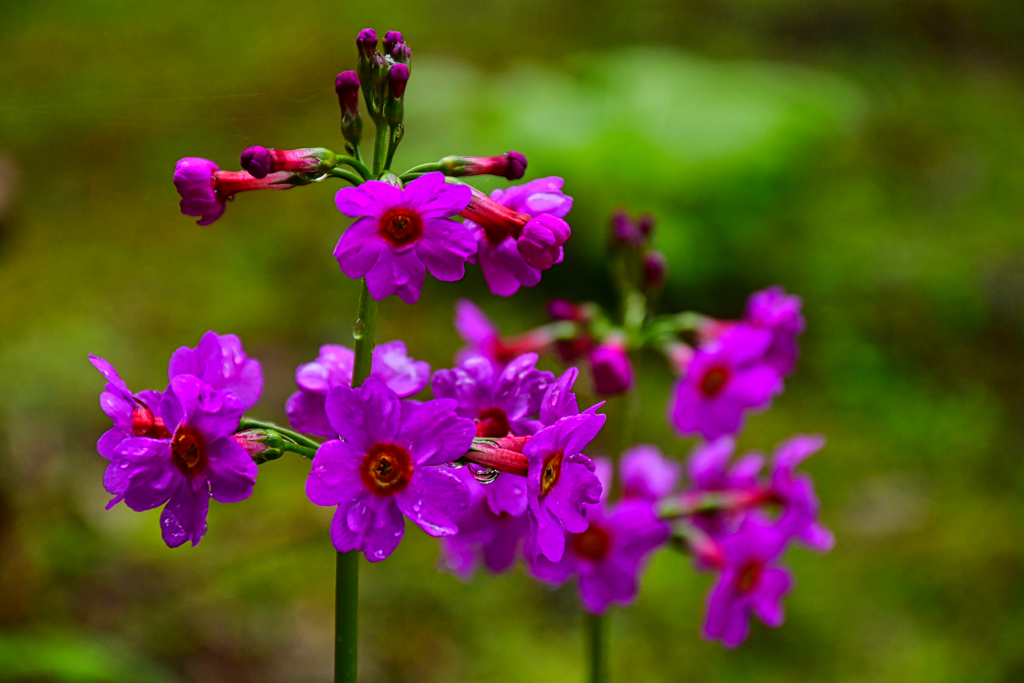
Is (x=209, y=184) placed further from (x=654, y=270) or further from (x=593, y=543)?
(x=654, y=270)

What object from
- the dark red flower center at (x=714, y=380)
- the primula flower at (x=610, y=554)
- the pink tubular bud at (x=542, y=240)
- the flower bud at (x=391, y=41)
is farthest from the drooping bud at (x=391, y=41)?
the dark red flower center at (x=714, y=380)

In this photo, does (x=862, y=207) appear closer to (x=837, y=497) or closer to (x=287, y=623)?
(x=837, y=497)

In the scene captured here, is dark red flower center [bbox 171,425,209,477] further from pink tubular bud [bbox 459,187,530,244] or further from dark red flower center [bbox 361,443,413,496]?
pink tubular bud [bbox 459,187,530,244]

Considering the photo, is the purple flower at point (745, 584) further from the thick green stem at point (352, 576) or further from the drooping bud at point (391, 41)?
the drooping bud at point (391, 41)

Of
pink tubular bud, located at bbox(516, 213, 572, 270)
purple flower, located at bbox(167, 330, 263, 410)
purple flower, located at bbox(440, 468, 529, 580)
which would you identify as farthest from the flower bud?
purple flower, located at bbox(440, 468, 529, 580)

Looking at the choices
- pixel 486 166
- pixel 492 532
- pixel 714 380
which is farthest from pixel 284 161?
pixel 714 380

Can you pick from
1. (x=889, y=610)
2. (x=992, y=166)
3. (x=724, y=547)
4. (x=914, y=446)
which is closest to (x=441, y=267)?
(x=724, y=547)
